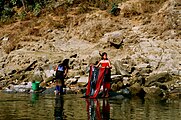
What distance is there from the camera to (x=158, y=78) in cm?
2114

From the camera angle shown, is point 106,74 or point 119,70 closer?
point 106,74

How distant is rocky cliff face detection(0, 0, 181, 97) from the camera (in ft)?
78.6

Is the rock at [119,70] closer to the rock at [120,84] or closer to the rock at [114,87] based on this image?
the rock at [120,84]

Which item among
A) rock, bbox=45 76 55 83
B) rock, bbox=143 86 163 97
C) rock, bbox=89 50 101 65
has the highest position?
rock, bbox=89 50 101 65

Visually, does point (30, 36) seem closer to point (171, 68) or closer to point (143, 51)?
point (143, 51)

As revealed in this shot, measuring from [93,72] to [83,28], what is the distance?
A: 11.1 m

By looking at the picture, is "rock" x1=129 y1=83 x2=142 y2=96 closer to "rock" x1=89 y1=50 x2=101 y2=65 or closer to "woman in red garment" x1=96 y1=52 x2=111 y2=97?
"woman in red garment" x1=96 y1=52 x2=111 y2=97

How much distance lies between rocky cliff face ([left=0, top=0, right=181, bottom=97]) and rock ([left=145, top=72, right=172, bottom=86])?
7cm

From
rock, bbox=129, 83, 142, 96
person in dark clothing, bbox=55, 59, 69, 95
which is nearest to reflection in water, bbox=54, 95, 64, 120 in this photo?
person in dark clothing, bbox=55, 59, 69, 95

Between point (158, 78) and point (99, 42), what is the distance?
710cm

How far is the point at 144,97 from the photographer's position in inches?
759

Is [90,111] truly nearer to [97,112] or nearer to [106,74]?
[97,112]

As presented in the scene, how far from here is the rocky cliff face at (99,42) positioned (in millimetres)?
23959

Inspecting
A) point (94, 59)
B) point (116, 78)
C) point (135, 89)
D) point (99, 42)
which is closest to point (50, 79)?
point (94, 59)
